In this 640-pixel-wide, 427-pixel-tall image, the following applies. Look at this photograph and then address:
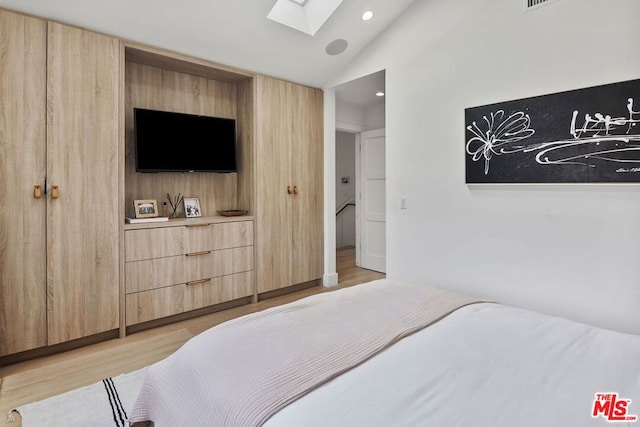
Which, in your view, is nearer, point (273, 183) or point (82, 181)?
point (82, 181)

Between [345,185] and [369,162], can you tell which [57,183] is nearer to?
[369,162]

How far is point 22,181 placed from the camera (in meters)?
2.41

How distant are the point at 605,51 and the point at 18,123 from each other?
395cm

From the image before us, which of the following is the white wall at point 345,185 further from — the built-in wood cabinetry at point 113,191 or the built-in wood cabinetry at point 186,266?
the built-in wood cabinetry at point 186,266

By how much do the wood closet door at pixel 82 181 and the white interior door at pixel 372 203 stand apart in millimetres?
3303

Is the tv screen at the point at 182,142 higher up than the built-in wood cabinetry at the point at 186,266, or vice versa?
the tv screen at the point at 182,142

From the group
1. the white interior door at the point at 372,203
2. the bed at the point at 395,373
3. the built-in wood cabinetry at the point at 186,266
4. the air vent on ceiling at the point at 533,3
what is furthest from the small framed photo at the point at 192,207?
the air vent on ceiling at the point at 533,3

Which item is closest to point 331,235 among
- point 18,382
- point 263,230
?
point 263,230

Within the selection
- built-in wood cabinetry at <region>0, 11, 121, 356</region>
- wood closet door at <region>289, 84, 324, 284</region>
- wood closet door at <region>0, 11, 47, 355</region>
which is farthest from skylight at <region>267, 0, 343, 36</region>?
wood closet door at <region>0, 11, 47, 355</region>

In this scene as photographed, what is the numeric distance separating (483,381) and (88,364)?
2.62 m

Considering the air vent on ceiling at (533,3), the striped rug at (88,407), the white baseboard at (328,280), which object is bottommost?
the striped rug at (88,407)

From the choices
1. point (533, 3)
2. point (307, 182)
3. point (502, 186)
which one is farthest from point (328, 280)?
point (533, 3)

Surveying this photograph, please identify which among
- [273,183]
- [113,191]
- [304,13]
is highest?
[304,13]

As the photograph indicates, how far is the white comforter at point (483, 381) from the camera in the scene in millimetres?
929
